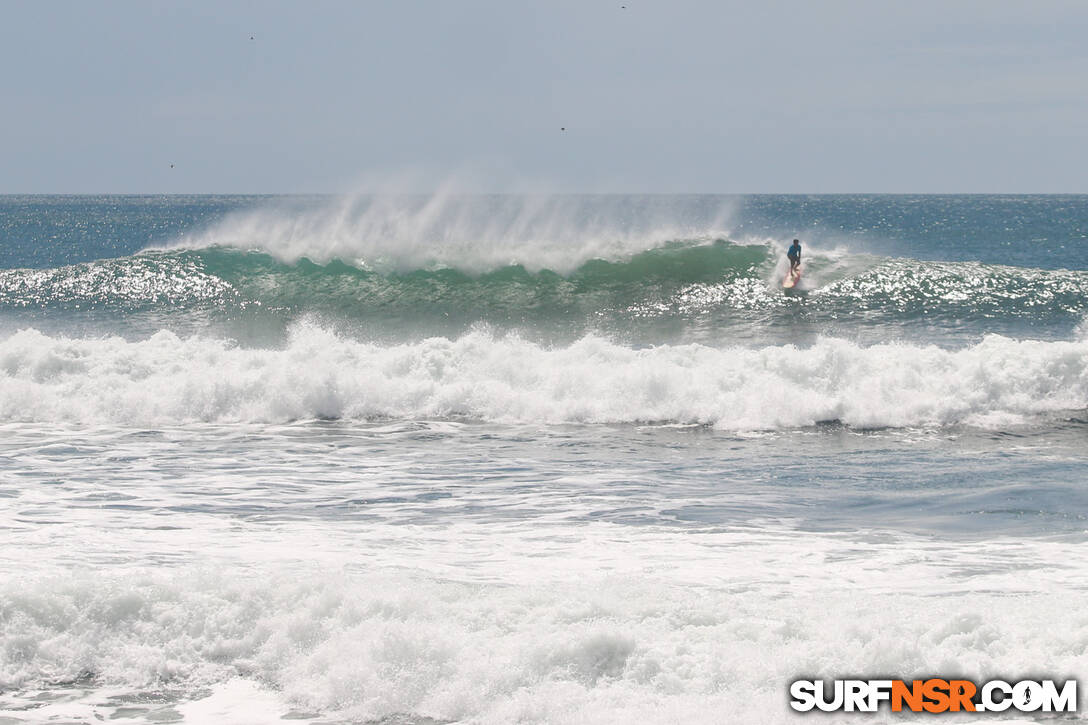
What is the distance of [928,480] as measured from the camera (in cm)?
1059

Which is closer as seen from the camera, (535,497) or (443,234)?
(535,497)

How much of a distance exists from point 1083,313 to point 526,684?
21132 millimetres

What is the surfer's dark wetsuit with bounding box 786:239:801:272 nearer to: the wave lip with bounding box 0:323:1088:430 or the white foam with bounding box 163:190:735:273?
the white foam with bounding box 163:190:735:273

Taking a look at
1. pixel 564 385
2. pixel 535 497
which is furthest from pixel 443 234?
pixel 535 497

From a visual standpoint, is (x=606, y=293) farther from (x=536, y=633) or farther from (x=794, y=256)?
(x=536, y=633)

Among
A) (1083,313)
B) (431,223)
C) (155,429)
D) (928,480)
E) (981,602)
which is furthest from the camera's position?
(431,223)

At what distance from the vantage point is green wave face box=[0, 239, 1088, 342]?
22.9 meters

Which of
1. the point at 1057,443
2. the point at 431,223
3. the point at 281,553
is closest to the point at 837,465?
the point at 1057,443

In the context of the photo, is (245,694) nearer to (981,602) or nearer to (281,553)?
(281,553)

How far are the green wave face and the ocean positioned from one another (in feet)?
0.42

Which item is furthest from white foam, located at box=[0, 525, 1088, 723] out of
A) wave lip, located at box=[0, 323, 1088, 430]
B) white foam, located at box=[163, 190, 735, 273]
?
white foam, located at box=[163, 190, 735, 273]
